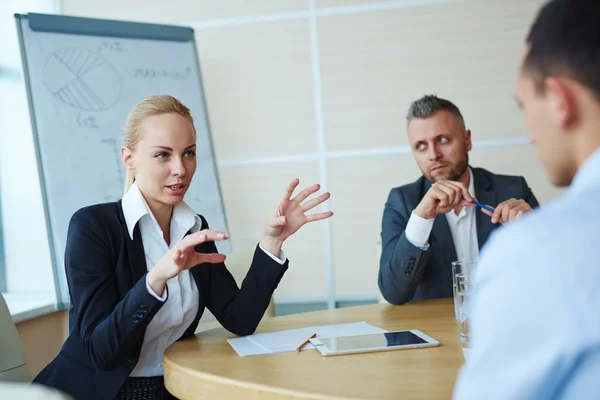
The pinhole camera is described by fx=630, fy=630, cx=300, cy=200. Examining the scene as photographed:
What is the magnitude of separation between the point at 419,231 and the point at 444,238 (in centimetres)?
24

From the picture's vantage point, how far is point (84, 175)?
2811 mm

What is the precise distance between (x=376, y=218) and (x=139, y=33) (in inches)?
59.9

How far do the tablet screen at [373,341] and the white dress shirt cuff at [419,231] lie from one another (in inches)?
19.8

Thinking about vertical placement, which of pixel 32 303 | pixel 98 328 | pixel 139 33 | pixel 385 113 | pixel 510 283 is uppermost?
pixel 139 33

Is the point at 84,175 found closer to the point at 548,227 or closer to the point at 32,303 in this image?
the point at 32,303

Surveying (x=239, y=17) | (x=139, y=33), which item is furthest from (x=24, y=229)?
(x=239, y=17)

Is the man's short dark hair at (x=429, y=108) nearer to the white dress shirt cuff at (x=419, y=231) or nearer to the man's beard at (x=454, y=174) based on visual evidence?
the man's beard at (x=454, y=174)

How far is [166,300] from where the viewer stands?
1.62m

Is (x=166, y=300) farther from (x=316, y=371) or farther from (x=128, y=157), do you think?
(x=316, y=371)

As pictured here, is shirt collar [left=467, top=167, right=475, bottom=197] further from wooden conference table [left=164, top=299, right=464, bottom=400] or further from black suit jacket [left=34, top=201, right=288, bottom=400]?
black suit jacket [left=34, top=201, right=288, bottom=400]

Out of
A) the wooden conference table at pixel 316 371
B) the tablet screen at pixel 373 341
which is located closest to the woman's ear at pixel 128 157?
the wooden conference table at pixel 316 371

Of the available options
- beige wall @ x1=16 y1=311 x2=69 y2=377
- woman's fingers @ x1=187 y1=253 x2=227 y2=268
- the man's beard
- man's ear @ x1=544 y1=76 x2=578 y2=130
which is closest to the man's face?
the man's beard

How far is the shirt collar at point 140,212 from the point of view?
Answer: 169 cm

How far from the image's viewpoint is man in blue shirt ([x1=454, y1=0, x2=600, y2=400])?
0.60 meters
